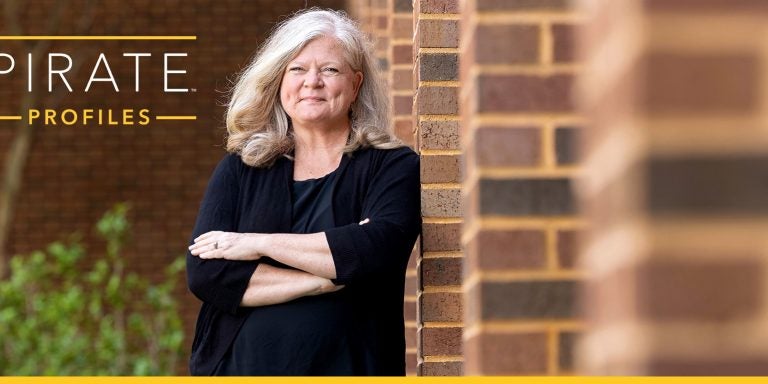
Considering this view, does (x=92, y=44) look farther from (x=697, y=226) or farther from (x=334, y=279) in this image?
(x=697, y=226)

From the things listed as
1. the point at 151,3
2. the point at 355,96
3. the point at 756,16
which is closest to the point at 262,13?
the point at 151,3

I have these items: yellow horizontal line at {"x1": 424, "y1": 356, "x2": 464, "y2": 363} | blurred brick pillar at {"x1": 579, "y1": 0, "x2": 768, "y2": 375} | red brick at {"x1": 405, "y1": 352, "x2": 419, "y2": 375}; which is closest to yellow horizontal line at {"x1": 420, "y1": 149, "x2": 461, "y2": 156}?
yellow horizontal line at {"x1": 424, "y1": 356, "x2": 464, "y2": 363}

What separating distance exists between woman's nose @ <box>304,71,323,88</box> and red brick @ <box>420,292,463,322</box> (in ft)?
2.61

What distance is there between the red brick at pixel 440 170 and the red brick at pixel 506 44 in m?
2.04

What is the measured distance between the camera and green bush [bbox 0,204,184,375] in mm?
9062

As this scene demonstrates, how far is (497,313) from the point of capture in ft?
6.26

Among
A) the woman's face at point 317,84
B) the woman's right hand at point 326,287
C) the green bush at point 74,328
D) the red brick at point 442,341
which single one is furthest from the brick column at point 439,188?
the green bush at point 74,328

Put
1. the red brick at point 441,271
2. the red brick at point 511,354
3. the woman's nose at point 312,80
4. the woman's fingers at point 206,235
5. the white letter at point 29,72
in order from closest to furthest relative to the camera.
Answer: the red brick at point 511,354 < the woman's fingers at point 206,235 < the woman's nose at point 312,80 < the red brick at point 441,271 < the white letter at point 29,72

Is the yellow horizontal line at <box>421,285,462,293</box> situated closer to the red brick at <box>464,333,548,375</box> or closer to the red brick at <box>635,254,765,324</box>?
the red brick at <box>464,333,548,375</box>

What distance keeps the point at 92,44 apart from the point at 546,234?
33.1 feet

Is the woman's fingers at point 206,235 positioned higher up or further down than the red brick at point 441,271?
higher up

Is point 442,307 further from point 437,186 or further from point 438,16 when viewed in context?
point 438,16

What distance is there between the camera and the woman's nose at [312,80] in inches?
147

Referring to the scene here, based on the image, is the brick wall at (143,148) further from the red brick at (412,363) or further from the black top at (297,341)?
the black top at (297,341)
